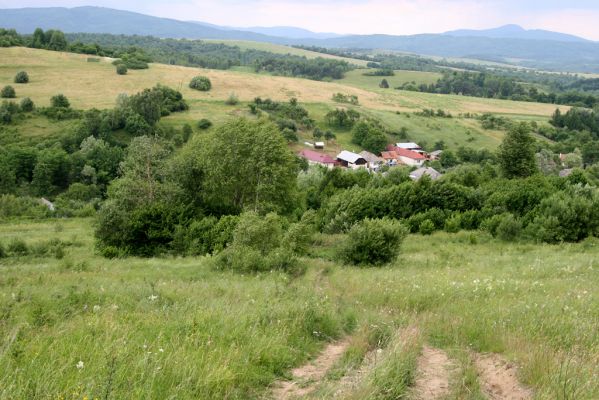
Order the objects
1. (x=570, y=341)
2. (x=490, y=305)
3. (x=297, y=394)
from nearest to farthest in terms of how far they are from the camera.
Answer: (x=297, y=394) → (x=570, y=341) → (x=490, y=305)

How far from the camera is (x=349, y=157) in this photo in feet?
256

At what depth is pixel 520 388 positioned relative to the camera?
218 inches

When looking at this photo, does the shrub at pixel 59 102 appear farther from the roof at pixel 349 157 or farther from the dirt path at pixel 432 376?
the dirt path at pixel 432 376

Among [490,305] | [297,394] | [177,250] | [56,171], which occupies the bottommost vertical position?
[56,171]

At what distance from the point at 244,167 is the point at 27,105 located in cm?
6237

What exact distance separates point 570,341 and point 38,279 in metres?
14.6

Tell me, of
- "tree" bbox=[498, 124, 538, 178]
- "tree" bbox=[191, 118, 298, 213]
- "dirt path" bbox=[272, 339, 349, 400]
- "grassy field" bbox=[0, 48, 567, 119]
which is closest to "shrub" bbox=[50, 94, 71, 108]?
"grassy field" bbox=[0, 48, 567, 119]

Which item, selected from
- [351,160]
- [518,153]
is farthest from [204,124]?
[518,153]

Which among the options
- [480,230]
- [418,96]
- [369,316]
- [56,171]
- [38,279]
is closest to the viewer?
[369,316]

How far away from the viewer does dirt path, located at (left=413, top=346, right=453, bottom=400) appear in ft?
17.8

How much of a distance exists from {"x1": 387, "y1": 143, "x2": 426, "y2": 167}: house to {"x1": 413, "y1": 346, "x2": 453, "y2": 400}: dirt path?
72557 millimetres

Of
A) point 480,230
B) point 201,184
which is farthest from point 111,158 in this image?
point 480,230

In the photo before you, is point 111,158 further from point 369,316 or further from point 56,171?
point 369,316

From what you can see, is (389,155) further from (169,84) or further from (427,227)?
(427,227)
